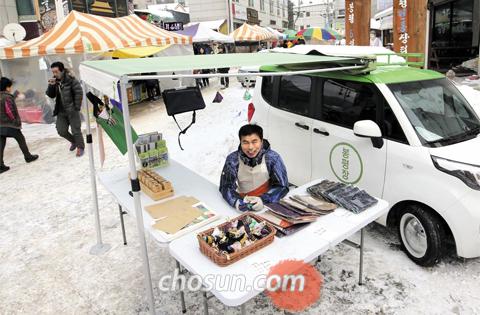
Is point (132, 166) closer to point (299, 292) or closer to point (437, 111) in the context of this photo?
point (299, 292)

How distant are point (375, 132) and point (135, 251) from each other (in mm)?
3068

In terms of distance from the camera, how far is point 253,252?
8.39ft

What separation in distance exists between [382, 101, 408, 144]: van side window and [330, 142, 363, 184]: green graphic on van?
42 cm

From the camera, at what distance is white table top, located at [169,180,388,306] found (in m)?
2.24

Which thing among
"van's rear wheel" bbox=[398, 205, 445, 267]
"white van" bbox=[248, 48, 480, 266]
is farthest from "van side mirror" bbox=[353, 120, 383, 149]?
"van's rear wheel" bbox=[398, 205, 445, 267]

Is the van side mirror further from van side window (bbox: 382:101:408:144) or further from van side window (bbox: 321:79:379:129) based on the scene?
van side window (bbox: 321:79:379:129)

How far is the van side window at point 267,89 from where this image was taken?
18.2 feet

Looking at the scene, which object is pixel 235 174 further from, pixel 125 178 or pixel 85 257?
pixel 85 257

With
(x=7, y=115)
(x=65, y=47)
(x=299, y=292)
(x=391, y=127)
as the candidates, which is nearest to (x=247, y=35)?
(x=65, y=47)

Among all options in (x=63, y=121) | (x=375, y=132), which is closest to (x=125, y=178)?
(x=375, y=132)

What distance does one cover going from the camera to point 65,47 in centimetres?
996

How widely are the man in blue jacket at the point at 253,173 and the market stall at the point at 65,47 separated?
844 cm

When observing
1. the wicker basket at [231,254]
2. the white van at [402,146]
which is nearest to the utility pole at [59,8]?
the white van at [402,146]

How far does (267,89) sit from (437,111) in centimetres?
247
